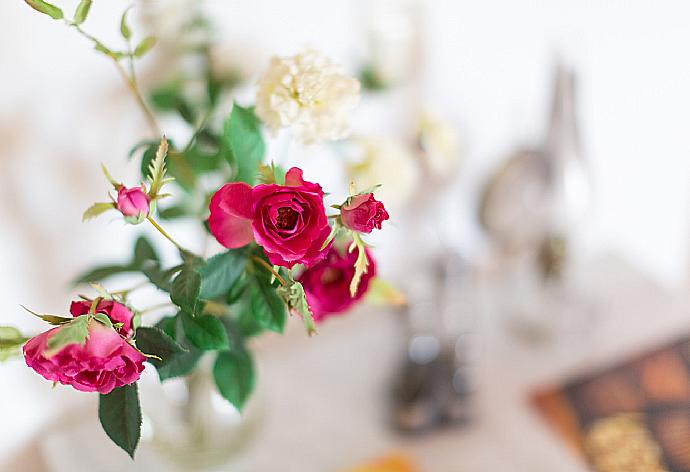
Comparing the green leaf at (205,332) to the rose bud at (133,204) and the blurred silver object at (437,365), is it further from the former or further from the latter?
the blurred silver object at (437,365)

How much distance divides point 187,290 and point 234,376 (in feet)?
0.48

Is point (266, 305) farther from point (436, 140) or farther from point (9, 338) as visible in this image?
point (436, 140)

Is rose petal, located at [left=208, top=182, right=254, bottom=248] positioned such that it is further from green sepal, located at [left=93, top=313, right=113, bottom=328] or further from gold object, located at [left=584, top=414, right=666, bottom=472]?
gold object, located at [left=584, top=414, right=666, bottom=472]

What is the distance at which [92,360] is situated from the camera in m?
0.54

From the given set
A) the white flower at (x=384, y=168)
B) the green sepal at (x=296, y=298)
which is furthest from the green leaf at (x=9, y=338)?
the white flower at (x=384, y=168)

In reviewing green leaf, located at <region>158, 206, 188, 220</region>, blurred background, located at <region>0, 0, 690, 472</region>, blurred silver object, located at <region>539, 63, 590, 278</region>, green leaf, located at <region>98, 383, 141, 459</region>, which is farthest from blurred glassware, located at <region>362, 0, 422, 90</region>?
green leaf, located at <region>98, 383, 141, 459</region>

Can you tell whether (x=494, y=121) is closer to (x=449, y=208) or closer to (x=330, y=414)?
(x=449, y=208)

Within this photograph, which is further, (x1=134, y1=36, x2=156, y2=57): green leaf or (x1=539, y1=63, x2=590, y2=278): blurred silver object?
(x1=539, y1=63, x2=590, y2=278): blurred silver object

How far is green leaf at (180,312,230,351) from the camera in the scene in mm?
656

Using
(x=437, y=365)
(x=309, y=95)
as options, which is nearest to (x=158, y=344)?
(x=309, y=95)

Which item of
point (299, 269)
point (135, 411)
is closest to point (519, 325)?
point (299, 269)

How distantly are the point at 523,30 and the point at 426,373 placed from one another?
56 cm

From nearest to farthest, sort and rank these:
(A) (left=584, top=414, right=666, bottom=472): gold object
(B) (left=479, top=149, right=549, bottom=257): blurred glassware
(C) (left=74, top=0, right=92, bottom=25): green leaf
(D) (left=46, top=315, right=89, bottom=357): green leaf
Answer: (D) (left=46, top=315, right=89, bottom=357): green leaf
(C) (left=74, top=0, right=92, bottom=25): green leaf
(A) (left=584, top=414, right=666, bottom=472): gold object
(B) (left=479, top=149, right=549, bottom=257): blurred glassware

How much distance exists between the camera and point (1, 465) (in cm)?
99
